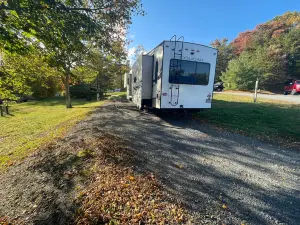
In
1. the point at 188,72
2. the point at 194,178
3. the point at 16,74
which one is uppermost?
the point at 188,72

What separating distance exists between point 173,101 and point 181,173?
3961 mm

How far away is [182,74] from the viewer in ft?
21.6

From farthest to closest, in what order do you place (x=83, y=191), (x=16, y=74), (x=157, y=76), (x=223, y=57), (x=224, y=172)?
(x=223, y=57), (x=157, y=76), (x=16, y=74), (x=224, y=172), (x=83, y=191)

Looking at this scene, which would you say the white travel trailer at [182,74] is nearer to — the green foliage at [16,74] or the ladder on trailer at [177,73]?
the ladder on trailer at [177,73]

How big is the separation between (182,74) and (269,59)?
1190 inches

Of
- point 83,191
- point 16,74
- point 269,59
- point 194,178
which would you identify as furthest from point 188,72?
point 269,59

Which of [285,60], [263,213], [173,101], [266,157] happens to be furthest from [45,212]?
[285,60]

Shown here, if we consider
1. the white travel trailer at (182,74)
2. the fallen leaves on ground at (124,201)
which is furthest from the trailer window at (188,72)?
the fallen leaves on ground at (124,201)

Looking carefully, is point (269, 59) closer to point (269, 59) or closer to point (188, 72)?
point (269, 59)

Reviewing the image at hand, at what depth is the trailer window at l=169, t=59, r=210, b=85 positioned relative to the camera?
6459 millimetres

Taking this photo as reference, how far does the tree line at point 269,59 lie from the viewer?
80.2 feet

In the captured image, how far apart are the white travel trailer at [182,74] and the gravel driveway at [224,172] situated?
5.48ft

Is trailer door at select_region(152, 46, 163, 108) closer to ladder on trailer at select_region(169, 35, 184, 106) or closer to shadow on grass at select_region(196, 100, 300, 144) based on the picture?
ladder on trailer at select_region(169, 35, 184, 106)

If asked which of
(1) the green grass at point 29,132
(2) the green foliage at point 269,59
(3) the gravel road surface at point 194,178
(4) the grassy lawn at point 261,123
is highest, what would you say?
(2) the green foliage at point 269,59
